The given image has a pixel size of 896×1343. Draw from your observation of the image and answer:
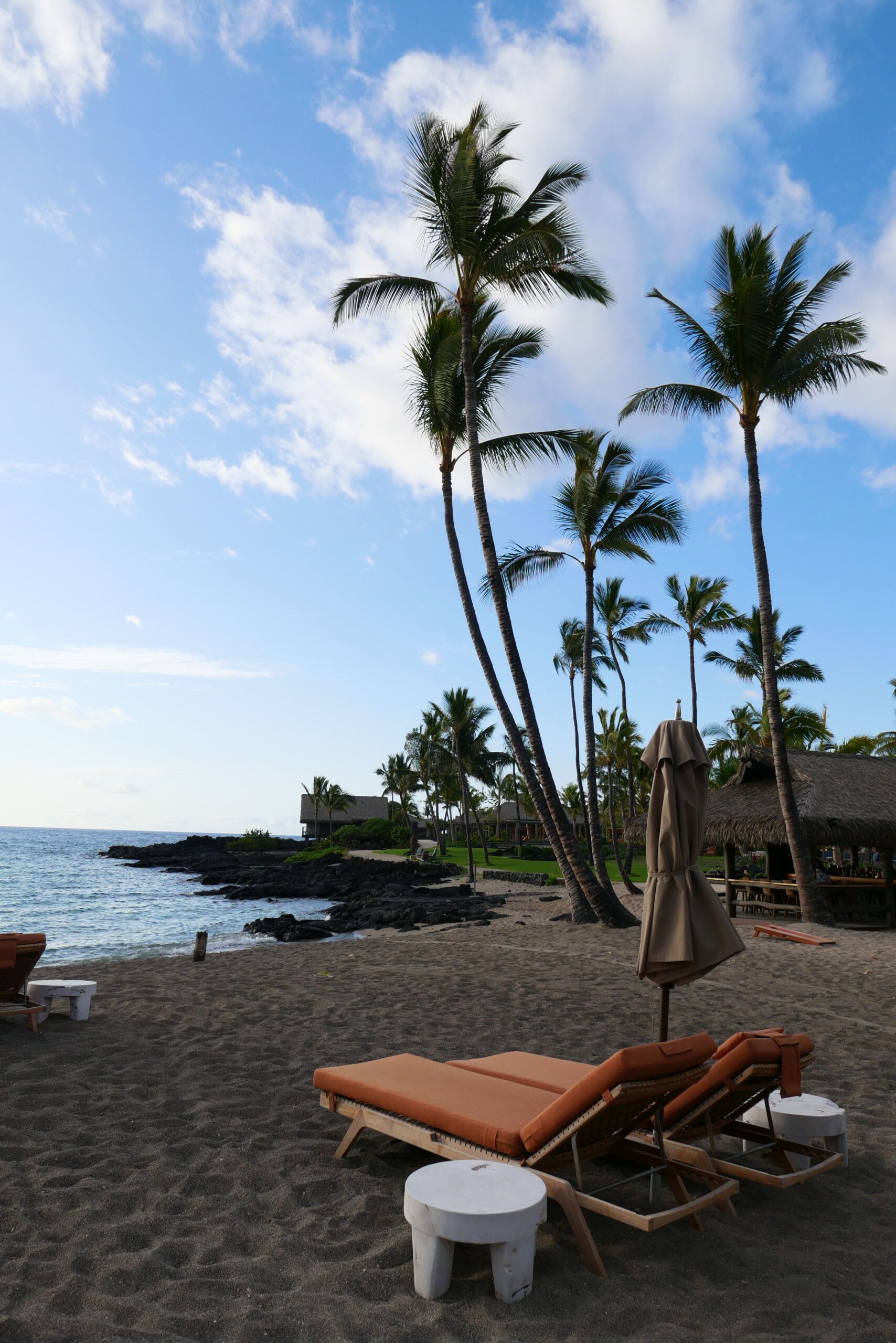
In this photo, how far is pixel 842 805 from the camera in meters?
15.1

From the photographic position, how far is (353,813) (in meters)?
72.3

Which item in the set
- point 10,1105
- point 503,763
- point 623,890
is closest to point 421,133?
point 10,1105

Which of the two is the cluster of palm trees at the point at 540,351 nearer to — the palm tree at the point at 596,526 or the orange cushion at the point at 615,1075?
the palm tree at the point at 596,526

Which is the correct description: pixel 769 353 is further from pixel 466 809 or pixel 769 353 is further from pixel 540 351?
pixel 466 809

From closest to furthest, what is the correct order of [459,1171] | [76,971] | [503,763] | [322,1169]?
[459,1171]
[322,1169]
[76,971]
[503,763]

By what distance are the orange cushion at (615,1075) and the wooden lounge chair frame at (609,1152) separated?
3 cm

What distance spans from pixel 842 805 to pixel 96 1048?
13505mm

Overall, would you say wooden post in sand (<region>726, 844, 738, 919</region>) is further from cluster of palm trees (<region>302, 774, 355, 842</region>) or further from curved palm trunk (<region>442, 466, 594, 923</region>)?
cluster of palm trees (<region>302, 774, 355, 842</region>)

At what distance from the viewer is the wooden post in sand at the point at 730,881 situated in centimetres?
1598

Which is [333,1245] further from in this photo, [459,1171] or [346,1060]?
[346,1060]

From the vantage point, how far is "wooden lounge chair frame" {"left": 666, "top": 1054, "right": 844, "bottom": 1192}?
332cm

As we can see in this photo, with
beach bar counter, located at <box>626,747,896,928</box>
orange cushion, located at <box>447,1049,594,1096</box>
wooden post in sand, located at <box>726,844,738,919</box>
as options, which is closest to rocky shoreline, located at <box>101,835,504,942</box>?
wooden post in sand, located at <box>726,844,738,919</box>

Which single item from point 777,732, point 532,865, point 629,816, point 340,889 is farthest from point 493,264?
point 532,865

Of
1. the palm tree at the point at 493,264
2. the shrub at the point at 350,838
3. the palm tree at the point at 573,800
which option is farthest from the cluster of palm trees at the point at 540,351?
the shrub at the point at 350,838
